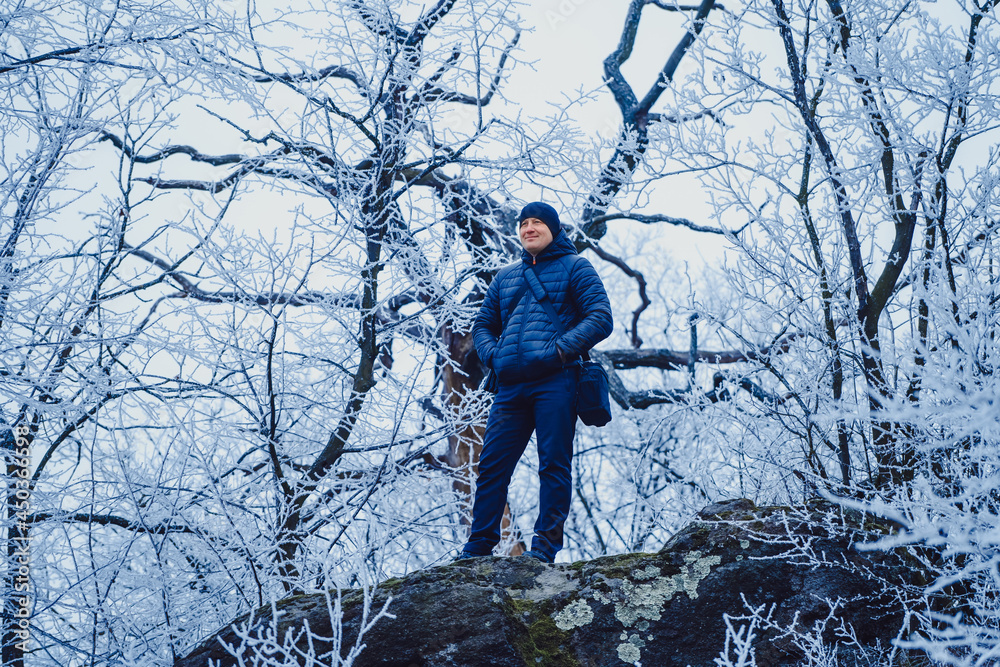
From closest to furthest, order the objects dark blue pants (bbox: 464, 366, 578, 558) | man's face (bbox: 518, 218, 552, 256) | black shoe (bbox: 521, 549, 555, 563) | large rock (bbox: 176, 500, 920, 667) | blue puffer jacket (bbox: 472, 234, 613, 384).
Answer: large rock (bbox: 176, 500, 920, 667)
black shoe (bbox: 521, 549, 555, 563)
dark blue pants (bbox: 464, 366, 578, 558)
blue puffer jacket (bbox: 472, 234, 613, 384)
man's face (bbox: 518, 218, 552, 256)

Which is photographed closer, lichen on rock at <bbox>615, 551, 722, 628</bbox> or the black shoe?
lichen on rock at <bbox>615, 551, 722, 628</bbox>

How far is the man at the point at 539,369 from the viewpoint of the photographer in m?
4.04

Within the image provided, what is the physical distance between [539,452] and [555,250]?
3.69 ft

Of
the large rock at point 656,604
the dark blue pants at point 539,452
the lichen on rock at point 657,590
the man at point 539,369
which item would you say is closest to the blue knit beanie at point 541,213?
the man at point 539,369

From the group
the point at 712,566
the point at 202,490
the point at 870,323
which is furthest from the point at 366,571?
the point at 870,323

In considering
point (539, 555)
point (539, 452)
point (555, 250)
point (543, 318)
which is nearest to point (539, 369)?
point (543, 318)

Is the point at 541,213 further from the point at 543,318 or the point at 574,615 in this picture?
the point at 574,615

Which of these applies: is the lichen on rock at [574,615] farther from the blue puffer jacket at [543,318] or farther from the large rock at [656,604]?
the blue puffer jacket at [543,318]

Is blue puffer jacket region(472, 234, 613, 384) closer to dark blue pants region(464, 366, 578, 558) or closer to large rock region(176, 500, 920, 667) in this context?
dark blue pants region(464, 366, 578, 558)

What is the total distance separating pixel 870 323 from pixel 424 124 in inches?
122

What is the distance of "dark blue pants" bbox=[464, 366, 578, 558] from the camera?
4000 millimetres

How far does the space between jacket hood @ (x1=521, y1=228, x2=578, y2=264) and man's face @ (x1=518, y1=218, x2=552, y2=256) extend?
31mm

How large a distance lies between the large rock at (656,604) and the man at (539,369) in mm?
534

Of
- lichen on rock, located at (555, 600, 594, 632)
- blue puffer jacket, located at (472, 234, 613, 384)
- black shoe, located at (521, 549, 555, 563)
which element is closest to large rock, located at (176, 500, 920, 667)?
lichen on rock, located at (555, 600, 594, 632)
